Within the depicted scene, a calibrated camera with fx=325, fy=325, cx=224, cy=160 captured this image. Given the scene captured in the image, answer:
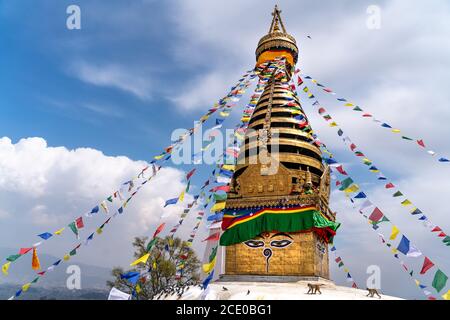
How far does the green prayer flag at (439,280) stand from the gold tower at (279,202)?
5.76m

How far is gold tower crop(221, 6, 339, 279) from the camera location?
47.7 feet

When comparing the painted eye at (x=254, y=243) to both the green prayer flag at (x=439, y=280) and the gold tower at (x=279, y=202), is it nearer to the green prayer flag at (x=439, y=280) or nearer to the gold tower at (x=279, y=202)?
the gold tower at (x=279, y=202)

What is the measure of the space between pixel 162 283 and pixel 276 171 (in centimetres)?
1257

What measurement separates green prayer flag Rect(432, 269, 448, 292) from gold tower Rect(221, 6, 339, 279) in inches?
227

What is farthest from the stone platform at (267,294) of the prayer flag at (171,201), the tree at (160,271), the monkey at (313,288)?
the tree at (160,271)

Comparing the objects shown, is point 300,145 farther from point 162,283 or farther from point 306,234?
point 162,283

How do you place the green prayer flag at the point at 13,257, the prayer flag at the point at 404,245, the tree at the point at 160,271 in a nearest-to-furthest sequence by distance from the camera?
the green prayer flag at the point at 13,257 < the prayer flag at the point at 404,245 < the tree at the point at 160,271

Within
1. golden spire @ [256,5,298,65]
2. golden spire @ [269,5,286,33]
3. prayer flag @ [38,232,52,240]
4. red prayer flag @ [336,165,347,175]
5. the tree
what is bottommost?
the tree

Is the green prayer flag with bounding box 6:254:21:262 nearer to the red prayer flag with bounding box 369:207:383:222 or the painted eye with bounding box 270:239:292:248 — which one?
the painted eye with bounding box 270:239:292:248

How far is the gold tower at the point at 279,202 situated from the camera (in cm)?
1454

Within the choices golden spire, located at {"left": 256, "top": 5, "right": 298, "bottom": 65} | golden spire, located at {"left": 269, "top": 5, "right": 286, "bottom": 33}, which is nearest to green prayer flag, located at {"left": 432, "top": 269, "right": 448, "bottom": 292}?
golden spire, located at {"left": 256, "top": 5, "right": 298, "bottom": 65}

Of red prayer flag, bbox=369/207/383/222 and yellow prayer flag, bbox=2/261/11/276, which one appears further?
red prayer flag, bbox=369/207/383/222
